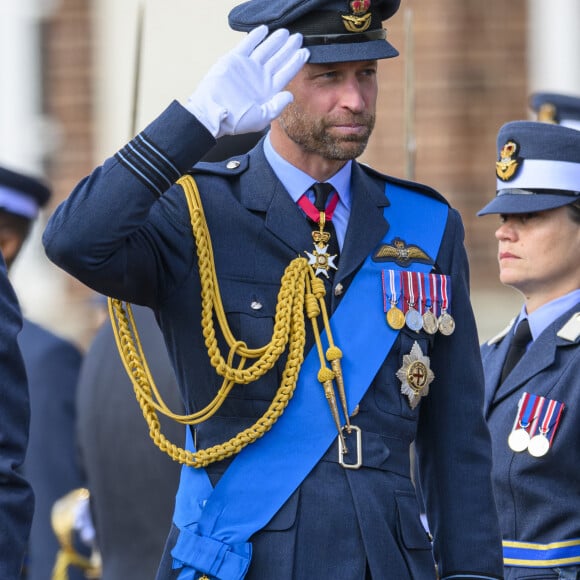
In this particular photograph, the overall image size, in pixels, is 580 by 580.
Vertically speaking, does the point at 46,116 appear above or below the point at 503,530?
above

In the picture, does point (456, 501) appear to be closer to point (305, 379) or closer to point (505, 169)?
point (305, 379)

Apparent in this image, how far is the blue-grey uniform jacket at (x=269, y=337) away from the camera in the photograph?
140 inches

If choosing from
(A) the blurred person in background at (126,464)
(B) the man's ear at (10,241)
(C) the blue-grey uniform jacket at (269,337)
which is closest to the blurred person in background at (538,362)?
(C) the blue-grey uniform jacket at (269,337)

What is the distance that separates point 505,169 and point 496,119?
441 centimetres

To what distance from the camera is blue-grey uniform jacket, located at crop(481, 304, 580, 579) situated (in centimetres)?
446

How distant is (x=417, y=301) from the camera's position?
12.6 ft

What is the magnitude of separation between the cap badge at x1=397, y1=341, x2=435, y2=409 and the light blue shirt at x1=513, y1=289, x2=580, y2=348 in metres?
1.10

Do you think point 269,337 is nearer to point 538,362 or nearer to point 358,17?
point 358,17

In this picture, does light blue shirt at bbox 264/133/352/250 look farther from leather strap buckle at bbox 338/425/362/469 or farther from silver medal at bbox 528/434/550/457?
silver medal at bbox 528/434/550/457

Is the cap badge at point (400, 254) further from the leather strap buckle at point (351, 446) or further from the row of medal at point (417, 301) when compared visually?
the leather strap buckle at point (351, 446)

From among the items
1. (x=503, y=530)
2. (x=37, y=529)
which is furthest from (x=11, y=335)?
(x=37, y=529)

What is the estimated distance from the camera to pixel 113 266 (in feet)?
11.6

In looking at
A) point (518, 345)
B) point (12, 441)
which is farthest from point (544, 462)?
point (12, 441)

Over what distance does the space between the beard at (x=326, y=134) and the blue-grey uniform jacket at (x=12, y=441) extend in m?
0.76
